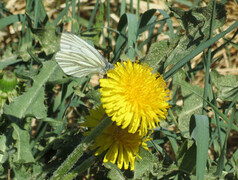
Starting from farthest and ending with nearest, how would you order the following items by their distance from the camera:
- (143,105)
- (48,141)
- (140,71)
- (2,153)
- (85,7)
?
(85,7) < (48,141) < (2,153) < (140,71) < (143,105)

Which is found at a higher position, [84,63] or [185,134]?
[84,63]

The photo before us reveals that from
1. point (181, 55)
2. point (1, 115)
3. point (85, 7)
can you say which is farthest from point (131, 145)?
Answer: point (85, 7)

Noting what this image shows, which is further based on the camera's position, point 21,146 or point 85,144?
point 21,146

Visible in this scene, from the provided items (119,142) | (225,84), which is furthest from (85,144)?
(225,84)

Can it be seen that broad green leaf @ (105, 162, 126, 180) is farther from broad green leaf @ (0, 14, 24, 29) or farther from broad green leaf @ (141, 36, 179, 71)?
broad green leaf @ (0, 14, 24, 29)

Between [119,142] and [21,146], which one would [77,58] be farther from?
[21,146]

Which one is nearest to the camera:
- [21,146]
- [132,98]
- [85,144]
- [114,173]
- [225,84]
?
[132,98]

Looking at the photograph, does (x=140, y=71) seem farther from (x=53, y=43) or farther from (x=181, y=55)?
(x=53, y=43)
